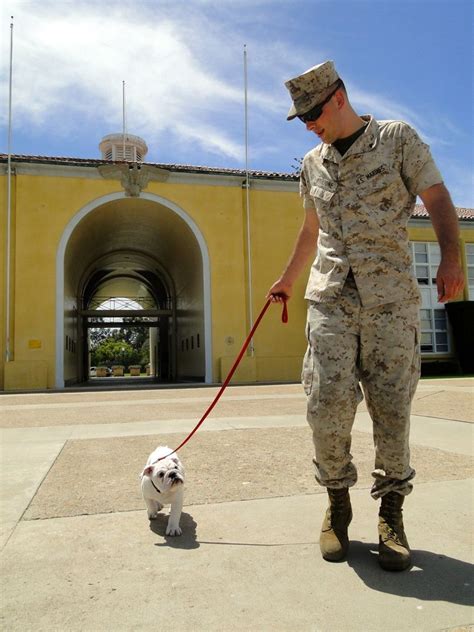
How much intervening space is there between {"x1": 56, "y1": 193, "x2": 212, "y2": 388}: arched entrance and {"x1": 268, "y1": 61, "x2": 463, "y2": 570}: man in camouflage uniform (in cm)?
1643

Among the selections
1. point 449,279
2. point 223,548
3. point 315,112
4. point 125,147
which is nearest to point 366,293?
point 449,279

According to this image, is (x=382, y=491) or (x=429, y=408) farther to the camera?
(x=429, y=408)

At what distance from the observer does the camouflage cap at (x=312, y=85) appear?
2658mm

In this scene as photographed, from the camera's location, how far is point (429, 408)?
8898 mm

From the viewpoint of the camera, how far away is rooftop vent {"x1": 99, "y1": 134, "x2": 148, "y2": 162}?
24000 mm

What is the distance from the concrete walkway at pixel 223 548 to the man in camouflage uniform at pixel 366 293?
0.26 meters

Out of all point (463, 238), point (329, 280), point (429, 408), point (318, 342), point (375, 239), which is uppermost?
point (463, 238)

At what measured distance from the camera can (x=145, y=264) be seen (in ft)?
102

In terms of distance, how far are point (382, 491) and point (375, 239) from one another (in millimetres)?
1156

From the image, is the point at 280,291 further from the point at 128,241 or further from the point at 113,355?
the point at 113,355

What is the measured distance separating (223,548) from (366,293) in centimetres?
135

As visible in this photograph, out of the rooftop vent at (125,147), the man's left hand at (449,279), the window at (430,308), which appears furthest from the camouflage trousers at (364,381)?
the rooftop vent at (125,147)

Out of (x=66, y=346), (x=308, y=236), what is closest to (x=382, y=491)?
(x=308, y=236)

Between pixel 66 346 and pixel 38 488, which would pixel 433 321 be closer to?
pixel 66 346
